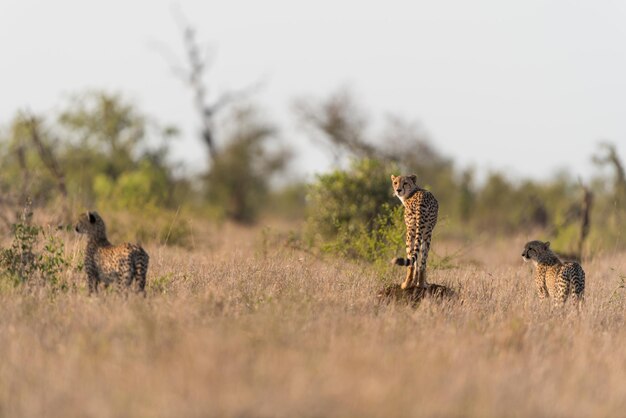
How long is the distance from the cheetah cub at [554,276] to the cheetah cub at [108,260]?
5.02 meters

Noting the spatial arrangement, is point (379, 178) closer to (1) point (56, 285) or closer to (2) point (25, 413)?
(1) point (56, 285)

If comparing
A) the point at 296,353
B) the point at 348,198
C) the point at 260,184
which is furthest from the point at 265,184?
the point at 296,353

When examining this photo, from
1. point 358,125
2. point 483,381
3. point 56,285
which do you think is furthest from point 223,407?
point 358,125

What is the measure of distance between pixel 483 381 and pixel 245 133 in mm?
34700

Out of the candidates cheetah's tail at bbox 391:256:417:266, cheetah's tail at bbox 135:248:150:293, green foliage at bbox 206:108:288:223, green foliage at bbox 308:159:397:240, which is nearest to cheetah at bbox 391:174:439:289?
cheetah's tail at bbox 391:256:417:266

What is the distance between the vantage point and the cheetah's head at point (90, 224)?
8.98 meters

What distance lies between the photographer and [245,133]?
39844 mm

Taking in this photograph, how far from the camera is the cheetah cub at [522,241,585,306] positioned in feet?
33.1

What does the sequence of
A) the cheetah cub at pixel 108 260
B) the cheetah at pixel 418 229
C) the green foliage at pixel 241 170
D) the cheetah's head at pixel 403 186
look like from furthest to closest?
the green foliage at pixel 241 170 < the cheetah's head at pixel 403 186 < the cheetah at pixel 418 229 < the cheetah cub at pixel 108 260

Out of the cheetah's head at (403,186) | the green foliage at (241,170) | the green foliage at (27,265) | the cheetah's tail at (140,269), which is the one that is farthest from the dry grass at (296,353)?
the green foliage at (241,170)

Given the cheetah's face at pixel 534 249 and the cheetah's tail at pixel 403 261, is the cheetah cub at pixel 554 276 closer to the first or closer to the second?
the cheetah's face at pixel 534 249

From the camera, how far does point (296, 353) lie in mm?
6098

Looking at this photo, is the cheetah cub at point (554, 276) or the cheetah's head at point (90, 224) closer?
the cheetah's head at point (90, 224)

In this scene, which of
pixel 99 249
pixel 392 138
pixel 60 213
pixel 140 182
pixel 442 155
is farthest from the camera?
pixel 442 155
